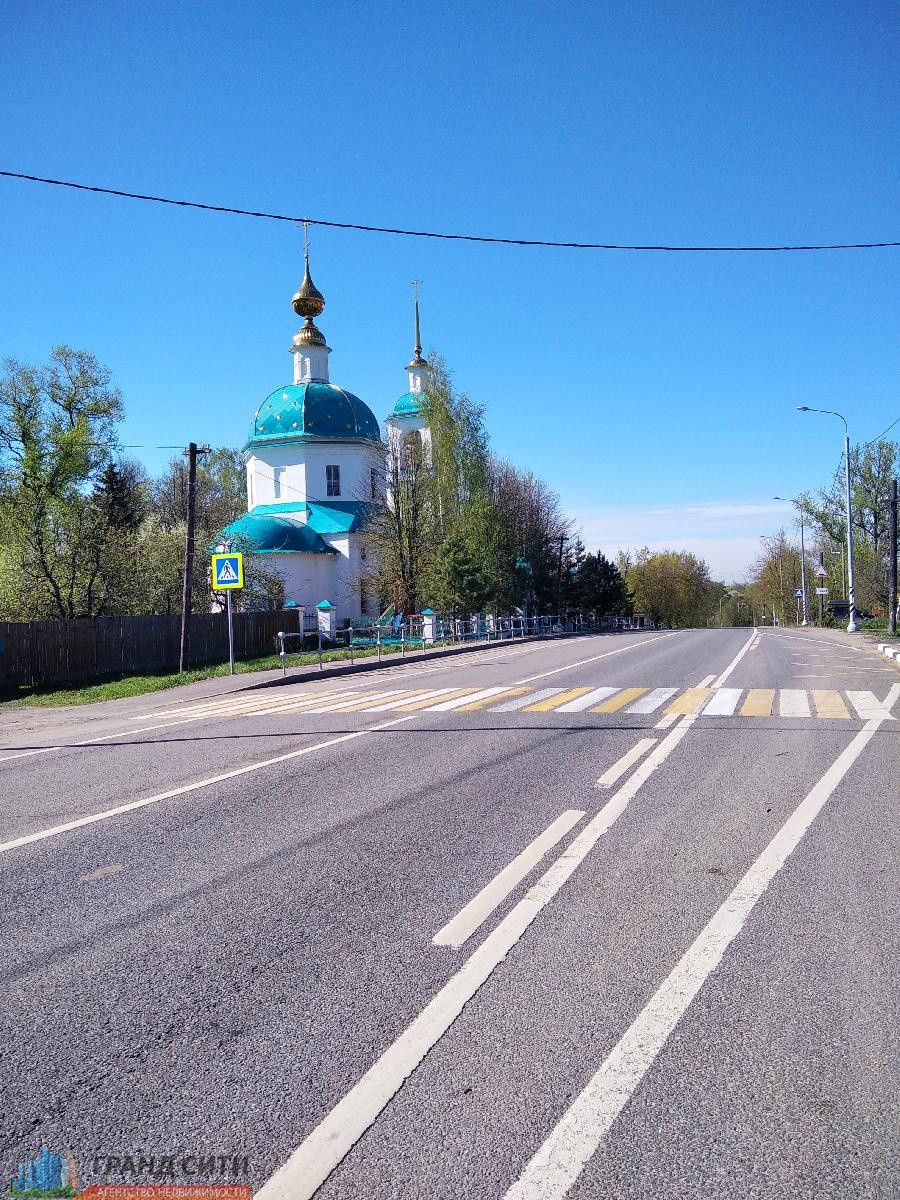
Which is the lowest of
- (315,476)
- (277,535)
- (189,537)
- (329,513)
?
(189,537)

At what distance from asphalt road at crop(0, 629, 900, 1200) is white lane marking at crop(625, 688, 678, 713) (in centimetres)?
416

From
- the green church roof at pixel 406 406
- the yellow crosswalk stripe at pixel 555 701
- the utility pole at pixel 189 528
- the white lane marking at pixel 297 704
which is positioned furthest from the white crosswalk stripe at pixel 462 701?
the green church roof at pixel 406 406

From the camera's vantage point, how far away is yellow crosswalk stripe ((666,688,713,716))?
40.8ft

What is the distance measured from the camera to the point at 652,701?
13.8 m

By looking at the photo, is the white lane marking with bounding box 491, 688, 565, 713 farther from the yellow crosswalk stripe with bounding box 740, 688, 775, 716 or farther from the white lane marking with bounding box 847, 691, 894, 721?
the white lane marking with bounding box 847, 691, 894, 721

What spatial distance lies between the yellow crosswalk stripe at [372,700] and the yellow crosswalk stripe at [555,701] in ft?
8.69

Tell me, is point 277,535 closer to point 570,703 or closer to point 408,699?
point 408,699

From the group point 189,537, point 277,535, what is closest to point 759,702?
point 189,537

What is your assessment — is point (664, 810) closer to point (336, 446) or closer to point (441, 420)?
point (441, 420)

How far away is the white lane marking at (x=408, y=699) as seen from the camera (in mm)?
13679

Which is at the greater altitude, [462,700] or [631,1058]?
[462,700]

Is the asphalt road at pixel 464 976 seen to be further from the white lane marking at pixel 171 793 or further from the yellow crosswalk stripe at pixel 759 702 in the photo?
the yellow crosswalk stripe at pixel 759 702

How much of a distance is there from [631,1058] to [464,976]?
2.93 ft

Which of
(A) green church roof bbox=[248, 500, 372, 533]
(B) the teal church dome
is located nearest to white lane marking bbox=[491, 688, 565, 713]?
(A) green church roof bbox=[248, 500, 372, 533]
